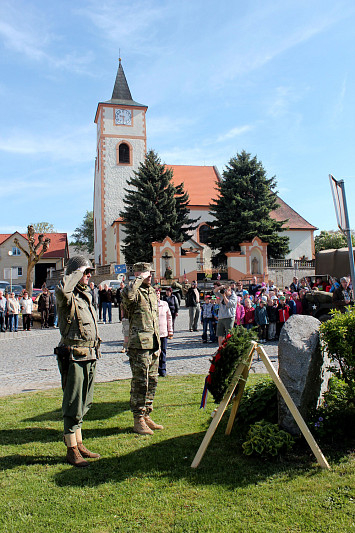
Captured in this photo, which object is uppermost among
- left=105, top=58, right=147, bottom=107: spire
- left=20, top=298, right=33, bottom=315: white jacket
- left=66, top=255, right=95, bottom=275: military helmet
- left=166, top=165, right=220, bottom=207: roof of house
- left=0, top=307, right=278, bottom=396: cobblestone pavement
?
left=105, top=58, right=147, bottom=107: spire

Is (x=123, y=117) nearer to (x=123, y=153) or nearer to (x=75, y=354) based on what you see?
(x=123, y=153)

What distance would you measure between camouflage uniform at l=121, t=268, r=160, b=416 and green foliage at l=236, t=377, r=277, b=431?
114 centimetres

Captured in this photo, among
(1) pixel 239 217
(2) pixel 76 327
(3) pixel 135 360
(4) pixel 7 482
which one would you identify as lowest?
(4) pixel 7 482

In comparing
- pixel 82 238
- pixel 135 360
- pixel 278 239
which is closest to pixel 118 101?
pixel 278 239

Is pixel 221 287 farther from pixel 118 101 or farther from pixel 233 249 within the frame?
pixel 118 101

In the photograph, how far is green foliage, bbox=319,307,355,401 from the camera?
4.37 meters

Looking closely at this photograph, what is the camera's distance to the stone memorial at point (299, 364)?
14.5 ft

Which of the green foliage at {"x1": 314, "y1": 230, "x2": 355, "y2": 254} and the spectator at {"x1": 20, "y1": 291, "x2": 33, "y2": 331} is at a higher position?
the green foliage at {"x1": 314, "y1": 230, "x2": 355, "y2": 254}

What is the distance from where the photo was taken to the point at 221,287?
11.5 m

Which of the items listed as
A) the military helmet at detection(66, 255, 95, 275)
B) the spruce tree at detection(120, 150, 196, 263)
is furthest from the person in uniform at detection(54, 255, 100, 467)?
the spruce tree at detection(120, 150, 196, 263)

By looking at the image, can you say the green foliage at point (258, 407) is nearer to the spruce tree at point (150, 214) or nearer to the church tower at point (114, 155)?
the spruce tree at point (150, 214)

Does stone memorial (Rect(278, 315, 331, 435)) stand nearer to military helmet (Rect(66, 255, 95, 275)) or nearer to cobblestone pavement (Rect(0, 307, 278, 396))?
military helmet (Rect(66, 255, 95, 275))

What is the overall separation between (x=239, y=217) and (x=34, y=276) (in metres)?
32.4

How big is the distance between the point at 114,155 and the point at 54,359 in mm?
40392
